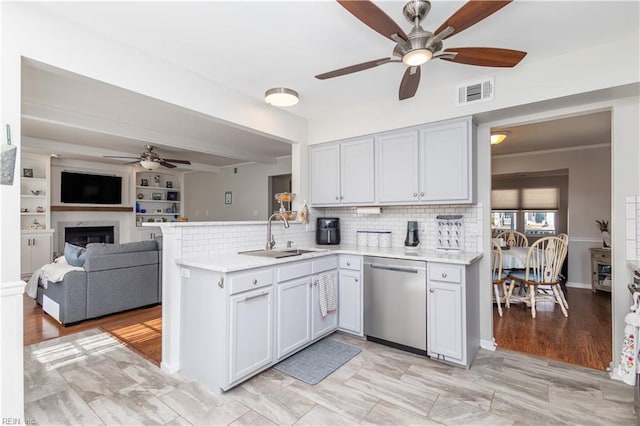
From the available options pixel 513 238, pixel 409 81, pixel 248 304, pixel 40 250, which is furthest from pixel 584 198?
pixel 40 250

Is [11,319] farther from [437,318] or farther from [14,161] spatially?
[437,318]

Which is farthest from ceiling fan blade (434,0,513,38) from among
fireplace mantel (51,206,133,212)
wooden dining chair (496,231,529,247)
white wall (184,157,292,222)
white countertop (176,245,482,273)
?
fireplace mantel (51,206,133,212)

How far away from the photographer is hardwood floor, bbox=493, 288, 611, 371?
282cm

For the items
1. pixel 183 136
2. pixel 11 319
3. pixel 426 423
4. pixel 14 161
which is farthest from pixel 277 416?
pixel 183 136

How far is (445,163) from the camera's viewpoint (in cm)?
297

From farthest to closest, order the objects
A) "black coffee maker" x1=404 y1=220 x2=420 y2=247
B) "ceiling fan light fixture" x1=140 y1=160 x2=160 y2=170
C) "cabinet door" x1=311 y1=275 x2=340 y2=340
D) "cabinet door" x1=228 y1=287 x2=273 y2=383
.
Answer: "ceiling fan light fixture" x1=140 y1=160 x2=160 y2=170
"black coffee maker" x1=404 y1=220 x2=420 y2=247
"cabinet door" x1=311 y1=275 x2=340 y2=340
"cabinet door" x1=228 y1=287 x2=273 y2=383

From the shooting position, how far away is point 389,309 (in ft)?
9.67

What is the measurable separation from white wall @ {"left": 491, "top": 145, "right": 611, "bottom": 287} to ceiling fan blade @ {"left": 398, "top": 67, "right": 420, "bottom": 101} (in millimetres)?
4896

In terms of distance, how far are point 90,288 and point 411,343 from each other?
3.66 m

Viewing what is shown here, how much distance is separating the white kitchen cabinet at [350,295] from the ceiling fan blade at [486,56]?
1.92 meters

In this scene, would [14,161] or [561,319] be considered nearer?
[14,161]

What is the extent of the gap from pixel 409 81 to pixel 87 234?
775cm

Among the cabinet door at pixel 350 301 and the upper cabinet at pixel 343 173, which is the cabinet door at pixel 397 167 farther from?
the cabinet door at pixel 350 301

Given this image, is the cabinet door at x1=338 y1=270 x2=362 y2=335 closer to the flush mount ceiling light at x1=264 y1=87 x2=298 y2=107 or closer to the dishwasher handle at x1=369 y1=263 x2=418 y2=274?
the dishwasher handle at x1=369 y1=263 x2=418 y2=274
